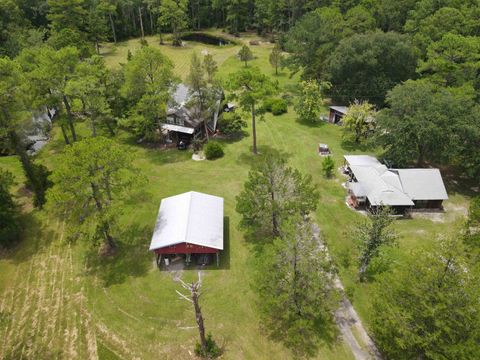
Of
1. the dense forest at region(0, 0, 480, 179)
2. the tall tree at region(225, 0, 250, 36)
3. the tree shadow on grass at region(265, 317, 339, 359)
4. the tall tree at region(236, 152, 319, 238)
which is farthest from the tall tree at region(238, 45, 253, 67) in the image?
the tree shadow on grass at region(265, 317, 339, 359)

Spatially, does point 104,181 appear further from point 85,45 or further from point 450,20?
point 450,20

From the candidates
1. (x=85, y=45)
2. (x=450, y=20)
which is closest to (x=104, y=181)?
(x=85, y=45)

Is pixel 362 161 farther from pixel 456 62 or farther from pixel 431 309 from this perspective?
pixel 456 62

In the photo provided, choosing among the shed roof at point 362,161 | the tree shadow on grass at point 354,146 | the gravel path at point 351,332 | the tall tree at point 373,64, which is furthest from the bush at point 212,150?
the gravel path at point 351,332

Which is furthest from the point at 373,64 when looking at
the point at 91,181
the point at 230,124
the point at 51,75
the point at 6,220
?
the point at 6,220

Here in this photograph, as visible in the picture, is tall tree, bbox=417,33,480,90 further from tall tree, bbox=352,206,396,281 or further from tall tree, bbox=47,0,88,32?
tall tree, bbox=47,0,88,32

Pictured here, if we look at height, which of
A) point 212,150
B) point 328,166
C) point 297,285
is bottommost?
point 212,150

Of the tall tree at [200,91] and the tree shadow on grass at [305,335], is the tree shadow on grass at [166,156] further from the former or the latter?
the tree shadow on grass at [305,335]
